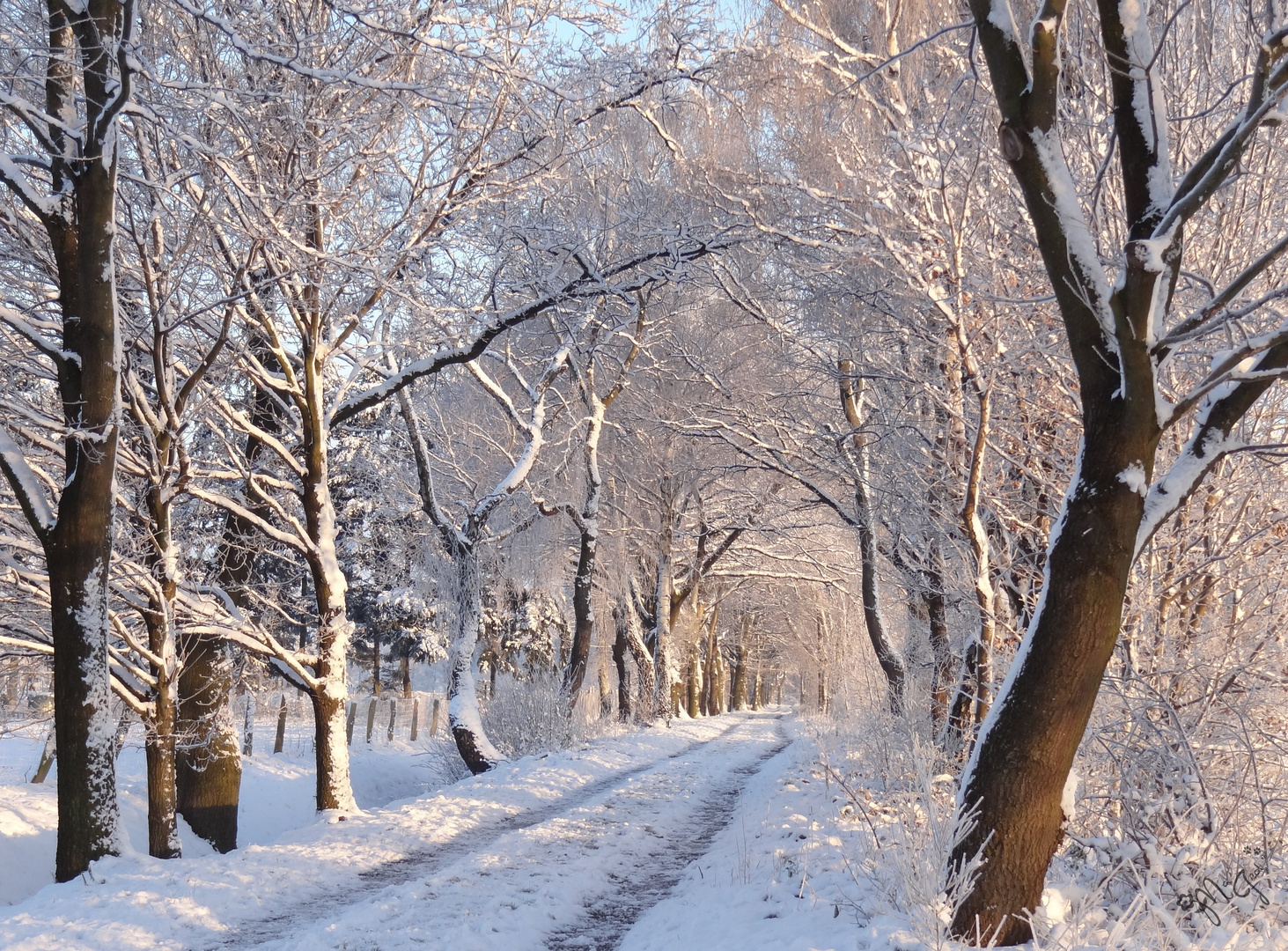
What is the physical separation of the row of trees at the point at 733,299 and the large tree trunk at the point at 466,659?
74mm

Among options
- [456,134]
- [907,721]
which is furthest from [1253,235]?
[456,134]

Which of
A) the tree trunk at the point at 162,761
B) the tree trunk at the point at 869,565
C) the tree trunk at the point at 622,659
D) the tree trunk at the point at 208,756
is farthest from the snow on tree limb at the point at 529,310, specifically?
the tree trunk at the point at 622,659

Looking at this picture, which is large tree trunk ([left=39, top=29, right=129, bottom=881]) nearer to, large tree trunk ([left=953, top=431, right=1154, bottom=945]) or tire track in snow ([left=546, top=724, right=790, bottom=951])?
tire track in snow ([left=546, top=724, right=790, bottom=951])

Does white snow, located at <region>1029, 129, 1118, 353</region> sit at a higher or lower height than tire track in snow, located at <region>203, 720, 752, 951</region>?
higher

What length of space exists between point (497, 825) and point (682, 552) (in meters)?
16.6

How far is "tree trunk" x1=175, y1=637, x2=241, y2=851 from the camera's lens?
10523mm

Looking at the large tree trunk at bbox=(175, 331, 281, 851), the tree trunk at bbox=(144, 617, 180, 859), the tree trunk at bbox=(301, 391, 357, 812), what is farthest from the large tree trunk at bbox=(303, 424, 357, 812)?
the tree trunk at bbox=(144, 617, 180, 859)

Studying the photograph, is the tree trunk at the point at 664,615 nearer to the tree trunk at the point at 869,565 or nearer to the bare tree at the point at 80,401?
the tree trunk at the point at 869,565

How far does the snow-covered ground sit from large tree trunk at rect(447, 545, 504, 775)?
9.59 feet

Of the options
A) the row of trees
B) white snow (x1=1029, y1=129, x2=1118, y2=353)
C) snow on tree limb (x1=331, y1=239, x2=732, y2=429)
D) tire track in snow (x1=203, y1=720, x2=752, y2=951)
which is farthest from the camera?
snow on tree limb (x1=331, y1=239, x2=732, y2=429)

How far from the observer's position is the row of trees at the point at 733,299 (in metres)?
4.45

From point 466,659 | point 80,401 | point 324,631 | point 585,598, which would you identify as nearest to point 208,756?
point 324,631

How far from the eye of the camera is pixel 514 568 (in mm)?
20625

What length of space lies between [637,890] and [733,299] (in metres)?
7.46
